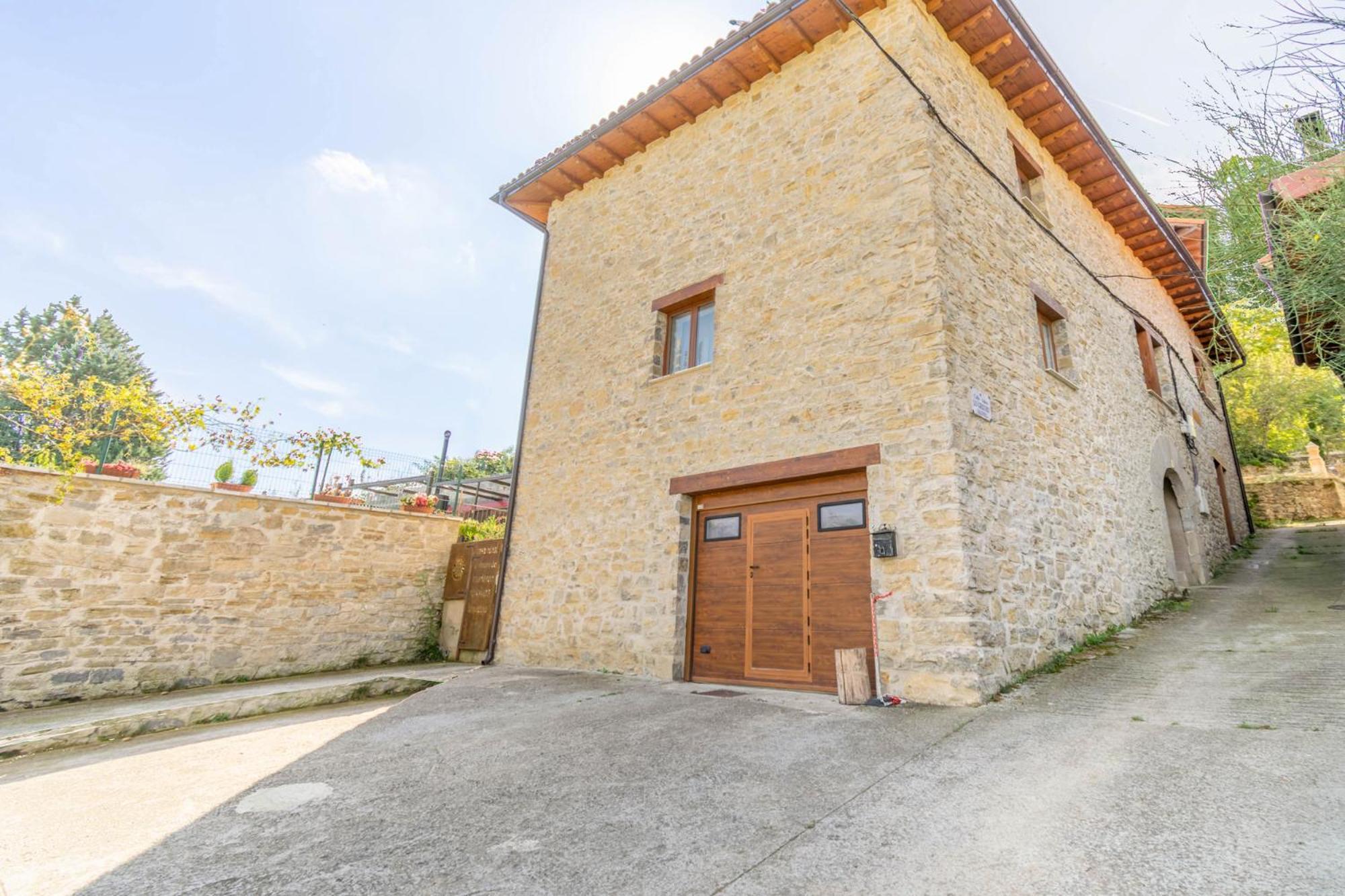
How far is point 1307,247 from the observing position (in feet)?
12.5

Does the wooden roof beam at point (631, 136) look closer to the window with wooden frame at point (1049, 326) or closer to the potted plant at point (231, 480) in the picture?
the window with wooden frame at point (1049, 326)

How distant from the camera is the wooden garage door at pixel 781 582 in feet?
16.2

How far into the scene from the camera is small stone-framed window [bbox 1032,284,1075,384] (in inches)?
263

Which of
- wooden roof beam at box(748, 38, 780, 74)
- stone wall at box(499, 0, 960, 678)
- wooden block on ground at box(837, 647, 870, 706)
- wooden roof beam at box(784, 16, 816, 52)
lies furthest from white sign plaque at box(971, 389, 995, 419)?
wooden roof beam at box(748, 38, 780, 74)

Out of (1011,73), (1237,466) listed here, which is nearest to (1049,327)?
(1011,73)

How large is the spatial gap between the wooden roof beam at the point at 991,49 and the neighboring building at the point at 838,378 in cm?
2

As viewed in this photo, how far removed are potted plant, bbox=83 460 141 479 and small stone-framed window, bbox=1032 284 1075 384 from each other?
1035cm

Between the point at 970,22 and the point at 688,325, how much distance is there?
14.2 feet

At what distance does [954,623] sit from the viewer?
13.8 ft

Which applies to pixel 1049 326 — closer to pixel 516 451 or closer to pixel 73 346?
pixel 516 451

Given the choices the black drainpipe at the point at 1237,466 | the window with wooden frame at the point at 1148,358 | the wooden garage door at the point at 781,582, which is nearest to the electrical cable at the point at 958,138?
the window with wooden frame at the point at 1148,358

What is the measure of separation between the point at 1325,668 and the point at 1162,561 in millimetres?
4289

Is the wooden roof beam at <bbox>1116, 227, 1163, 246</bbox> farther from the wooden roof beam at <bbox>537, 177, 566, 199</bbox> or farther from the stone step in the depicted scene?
the stone step

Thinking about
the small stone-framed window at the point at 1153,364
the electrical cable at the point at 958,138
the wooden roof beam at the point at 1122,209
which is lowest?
the small stone-framed window at the point at 1153,364
